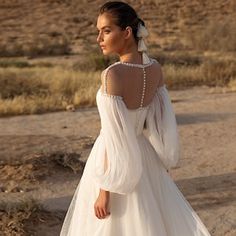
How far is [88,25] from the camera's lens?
133 feet

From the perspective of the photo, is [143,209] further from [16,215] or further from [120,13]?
[16,215]

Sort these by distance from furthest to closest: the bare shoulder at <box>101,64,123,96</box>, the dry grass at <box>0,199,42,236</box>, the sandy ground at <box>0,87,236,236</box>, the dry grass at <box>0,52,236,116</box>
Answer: the dry grass at <box>0,52,236,116</box> → the sandy ground at <box>0,87,236,236</box> → the dry grass at <box>0,199,42,236</box> → the bare shoulder at <box>101,64,123,96</box>

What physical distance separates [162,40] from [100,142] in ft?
104

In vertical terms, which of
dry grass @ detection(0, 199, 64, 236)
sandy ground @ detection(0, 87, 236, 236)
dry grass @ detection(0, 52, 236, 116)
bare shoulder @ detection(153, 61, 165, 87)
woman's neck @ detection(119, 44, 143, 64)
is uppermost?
woman's neck @ detection(119, 44, 143, 64)

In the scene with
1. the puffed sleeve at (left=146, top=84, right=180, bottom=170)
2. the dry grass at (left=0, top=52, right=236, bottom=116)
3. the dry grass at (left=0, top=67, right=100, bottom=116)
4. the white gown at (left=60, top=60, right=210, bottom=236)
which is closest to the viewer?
the white gown at (left=60, top=60, right=210, bottom=236)

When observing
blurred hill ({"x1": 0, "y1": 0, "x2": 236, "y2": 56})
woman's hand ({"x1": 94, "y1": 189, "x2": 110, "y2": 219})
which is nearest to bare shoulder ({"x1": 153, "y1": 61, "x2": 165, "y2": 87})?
woman's hand ({"x1": 94, "y1": 189, "x2": 110, "y2": 219})

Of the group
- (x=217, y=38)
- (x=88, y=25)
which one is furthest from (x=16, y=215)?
(x=88, y=25)

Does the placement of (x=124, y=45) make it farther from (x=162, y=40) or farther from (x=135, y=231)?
(x=162, y=40)

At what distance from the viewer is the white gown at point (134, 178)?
329 cm

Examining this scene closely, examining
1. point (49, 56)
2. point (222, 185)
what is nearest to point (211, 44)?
point (49, 56)

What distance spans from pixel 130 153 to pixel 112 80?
0.39m

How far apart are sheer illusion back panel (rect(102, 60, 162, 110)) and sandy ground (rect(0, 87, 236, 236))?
8.03 ft

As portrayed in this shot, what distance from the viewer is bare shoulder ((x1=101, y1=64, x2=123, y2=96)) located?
3.18 metres

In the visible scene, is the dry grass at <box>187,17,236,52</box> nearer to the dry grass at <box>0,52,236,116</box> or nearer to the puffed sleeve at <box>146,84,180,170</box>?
the dry grass at <box>0,52,236,116</box>
